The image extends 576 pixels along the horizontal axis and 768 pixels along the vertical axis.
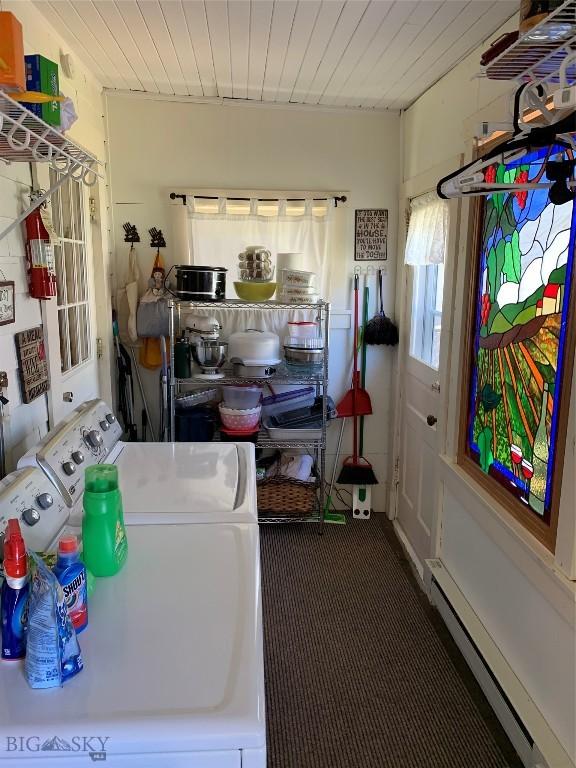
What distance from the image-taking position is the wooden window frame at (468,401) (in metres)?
1.59

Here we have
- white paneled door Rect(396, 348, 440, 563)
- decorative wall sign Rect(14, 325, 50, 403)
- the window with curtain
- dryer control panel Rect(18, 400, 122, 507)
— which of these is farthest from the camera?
white paneled door Rect(396, 348, 440, 563)

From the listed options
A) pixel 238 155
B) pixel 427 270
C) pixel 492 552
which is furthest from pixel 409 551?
pixel 238 155

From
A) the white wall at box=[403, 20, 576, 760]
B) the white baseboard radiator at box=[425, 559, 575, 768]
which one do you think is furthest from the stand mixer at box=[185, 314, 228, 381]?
the white baseboard radiator at box=[425, 559, 575, 768]

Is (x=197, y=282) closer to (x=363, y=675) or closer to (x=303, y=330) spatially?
(x=303, y=330)

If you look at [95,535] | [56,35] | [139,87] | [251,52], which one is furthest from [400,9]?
[95,535]

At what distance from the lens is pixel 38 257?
185cm

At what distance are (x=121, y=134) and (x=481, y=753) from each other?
325 cm

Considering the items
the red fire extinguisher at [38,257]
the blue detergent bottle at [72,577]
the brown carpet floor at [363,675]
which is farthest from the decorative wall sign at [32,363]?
the brown carpet floor at [363,675]

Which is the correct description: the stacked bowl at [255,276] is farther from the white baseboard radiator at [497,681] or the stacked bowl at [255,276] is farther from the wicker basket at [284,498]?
the white baseboard radiator at [497,681]

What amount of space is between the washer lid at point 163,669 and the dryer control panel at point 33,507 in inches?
8.6

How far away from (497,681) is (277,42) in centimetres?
252

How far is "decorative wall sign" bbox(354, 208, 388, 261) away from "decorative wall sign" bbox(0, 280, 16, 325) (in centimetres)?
211

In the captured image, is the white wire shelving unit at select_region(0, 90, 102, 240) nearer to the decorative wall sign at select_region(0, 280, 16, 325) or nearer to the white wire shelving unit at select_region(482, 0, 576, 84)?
the decorative wall sign at select_region(0, 280, 16, 325)

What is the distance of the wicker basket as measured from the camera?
3250mm
